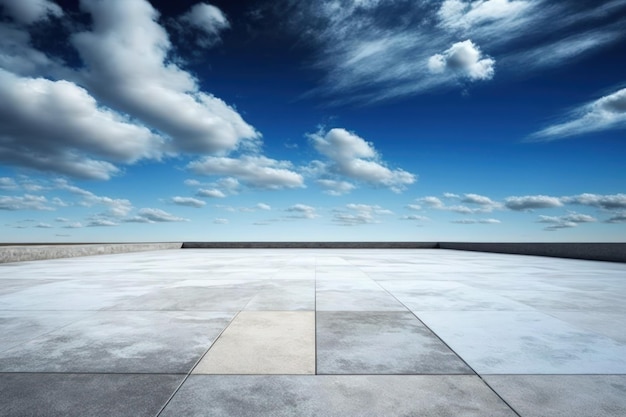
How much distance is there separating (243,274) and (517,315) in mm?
7542

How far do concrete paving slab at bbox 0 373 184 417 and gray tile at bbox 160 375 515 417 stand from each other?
0.67ft

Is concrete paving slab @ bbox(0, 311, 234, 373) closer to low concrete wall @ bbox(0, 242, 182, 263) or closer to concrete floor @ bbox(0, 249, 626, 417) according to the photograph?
concrete floor @ bbox(0, 249, 626, 417)

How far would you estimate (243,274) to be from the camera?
1060 centimetres

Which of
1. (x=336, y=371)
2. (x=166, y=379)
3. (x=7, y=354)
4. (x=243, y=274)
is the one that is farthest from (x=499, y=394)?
(x=243, y=274)

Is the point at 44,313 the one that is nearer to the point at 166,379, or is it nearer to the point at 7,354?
the point at 7,354

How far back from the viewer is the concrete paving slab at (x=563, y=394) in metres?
2.67

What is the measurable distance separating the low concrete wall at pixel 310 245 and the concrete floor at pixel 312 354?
27.9 meters

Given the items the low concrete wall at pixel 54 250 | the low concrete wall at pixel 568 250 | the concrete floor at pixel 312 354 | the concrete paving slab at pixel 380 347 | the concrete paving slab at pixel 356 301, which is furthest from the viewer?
the low concrete wall at pixel 568 250

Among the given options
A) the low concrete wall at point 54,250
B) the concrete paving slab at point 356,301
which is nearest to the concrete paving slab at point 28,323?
the concrete paving slab at point 356,301

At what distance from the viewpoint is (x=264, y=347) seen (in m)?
4.01

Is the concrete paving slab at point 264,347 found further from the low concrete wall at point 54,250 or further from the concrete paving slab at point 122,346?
the low concrete wall at point 54,250

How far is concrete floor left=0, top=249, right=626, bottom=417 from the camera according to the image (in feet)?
9.07

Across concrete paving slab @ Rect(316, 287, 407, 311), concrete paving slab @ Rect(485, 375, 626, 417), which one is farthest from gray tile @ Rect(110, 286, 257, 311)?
concrete paving slab @ Rect(485, 375, 626, 417)

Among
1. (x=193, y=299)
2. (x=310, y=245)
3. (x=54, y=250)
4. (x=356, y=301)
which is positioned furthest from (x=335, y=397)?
(x=310, y=245)
